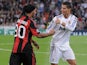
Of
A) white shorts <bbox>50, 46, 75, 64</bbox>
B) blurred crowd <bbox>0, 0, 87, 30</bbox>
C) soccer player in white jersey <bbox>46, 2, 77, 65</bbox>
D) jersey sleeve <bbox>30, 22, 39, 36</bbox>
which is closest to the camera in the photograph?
jersey sleeve <bbox>30, 22, 39, 36</bbox>

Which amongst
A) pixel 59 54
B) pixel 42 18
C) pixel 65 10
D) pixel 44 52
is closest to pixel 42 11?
pixel 42 18

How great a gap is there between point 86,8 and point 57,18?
2097cm

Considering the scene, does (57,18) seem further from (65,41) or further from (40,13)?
(40,13)

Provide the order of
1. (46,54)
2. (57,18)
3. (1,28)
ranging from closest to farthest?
(57,18) → (46,54) → (1,28)

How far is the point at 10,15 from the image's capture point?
97.0ft

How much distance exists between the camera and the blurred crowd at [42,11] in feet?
93.8

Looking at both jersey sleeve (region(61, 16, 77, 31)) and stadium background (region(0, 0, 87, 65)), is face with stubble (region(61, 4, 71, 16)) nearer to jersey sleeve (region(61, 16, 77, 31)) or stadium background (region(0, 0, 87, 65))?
jersey sleeve (region(61, 16, 77, 31))

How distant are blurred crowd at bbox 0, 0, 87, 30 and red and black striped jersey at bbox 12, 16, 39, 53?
18371mm

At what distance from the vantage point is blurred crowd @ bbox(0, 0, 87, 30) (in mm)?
28587

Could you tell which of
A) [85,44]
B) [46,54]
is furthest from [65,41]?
[85,44]

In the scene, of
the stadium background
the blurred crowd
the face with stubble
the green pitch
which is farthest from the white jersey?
the blurred crowd

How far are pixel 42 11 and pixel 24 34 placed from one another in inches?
861

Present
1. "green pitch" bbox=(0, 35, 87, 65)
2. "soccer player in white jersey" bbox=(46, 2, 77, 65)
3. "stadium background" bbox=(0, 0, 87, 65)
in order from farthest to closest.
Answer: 1. "stadium background" bbox=(0, 0, 87, 65)
2. "green pitch" bbox=(0, 35, 87, 65)
3. "soccer player in white jersey" bbox=(46, 2, 77, 65)

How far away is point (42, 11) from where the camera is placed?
30.8m
